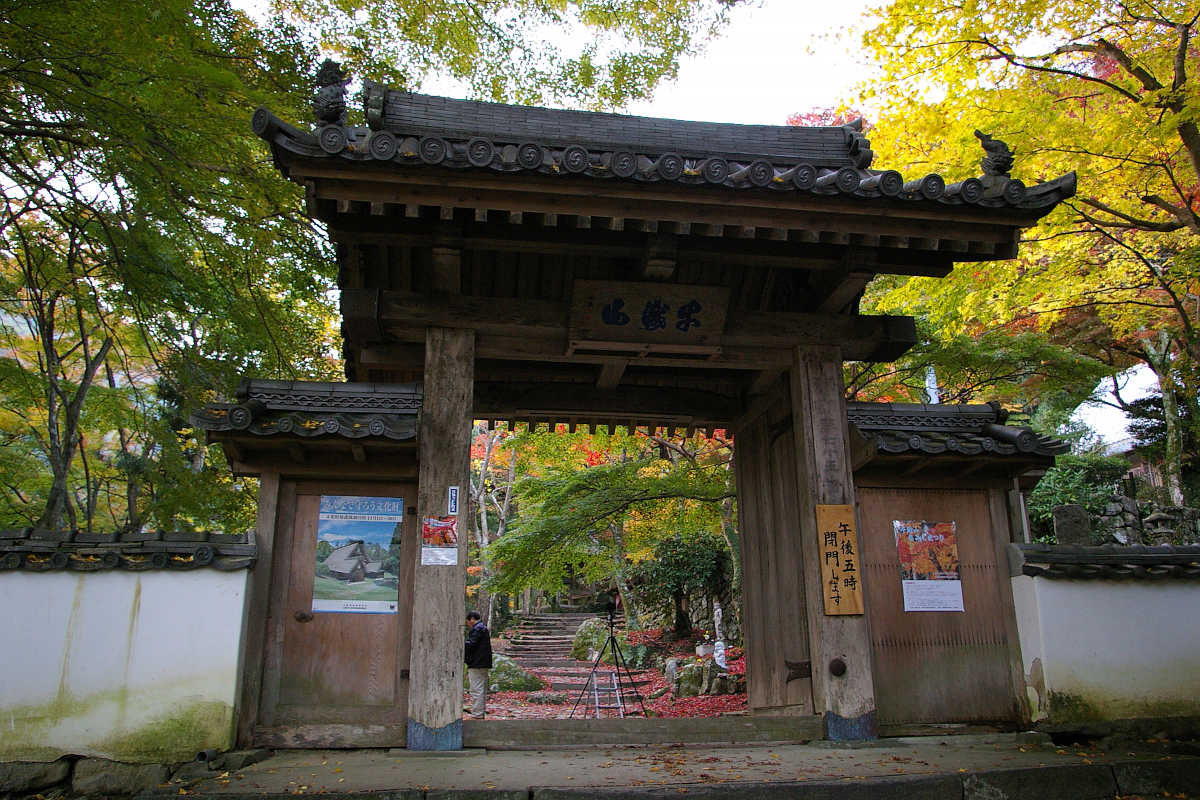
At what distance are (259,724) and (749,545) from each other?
17.6ft

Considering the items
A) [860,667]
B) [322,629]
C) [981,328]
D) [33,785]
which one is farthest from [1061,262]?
[33,785]

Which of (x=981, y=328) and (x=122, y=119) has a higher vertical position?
(x=981, y=328)

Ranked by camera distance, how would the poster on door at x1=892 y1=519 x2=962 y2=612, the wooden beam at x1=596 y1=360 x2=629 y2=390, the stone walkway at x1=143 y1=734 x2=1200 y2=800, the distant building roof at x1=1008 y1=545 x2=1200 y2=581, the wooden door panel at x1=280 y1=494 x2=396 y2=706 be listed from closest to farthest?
the stone walkway at x1=143 y1=734 x2=1200 y2=800 < the wooden door panel at x1=280 y1=494 x2=396 y2=706 < the distant building roof at x1=1008 y1=545 x2=1200 y2=581 < the poster on door at x1=892 y1=519 x2=962 y2=612 < the wooden beam at x1=596 y1=360 x2=629 y2=390

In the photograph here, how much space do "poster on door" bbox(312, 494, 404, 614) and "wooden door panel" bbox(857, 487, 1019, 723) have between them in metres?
4.24

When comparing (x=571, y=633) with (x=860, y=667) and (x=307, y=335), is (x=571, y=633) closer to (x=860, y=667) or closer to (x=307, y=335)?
(x=307, y=335)

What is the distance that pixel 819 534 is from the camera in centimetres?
650

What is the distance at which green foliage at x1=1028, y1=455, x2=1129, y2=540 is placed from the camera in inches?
688

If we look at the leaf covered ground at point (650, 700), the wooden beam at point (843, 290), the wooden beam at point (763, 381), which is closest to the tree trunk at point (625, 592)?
the leaf covered ground at point (650, 700)

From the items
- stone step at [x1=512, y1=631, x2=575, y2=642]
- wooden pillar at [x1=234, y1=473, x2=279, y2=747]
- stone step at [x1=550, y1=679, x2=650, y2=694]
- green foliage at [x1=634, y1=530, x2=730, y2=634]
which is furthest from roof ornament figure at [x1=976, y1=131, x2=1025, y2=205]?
stone step at [x1=512, y1=631, x2=575, y2=642]

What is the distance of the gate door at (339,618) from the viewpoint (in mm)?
5984

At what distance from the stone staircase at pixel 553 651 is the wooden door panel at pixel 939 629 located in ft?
41.5

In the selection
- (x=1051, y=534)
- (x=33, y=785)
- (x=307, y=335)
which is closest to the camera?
(x=33, y=785)

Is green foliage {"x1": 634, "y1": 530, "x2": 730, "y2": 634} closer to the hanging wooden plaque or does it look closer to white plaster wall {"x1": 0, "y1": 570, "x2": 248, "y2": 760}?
the hanging wooden plaque

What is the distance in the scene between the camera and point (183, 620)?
220 inches
